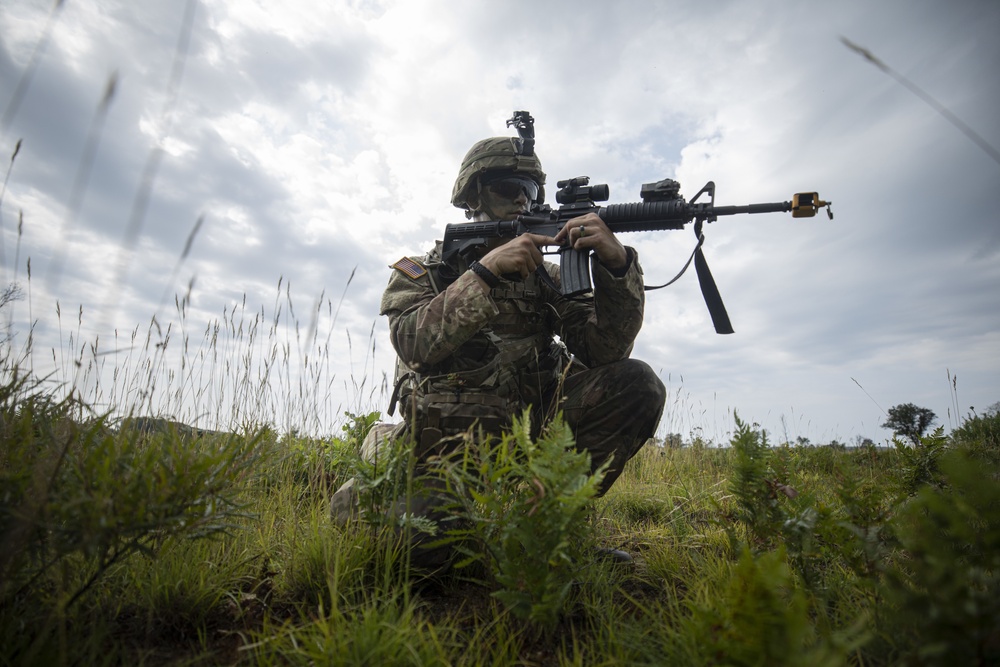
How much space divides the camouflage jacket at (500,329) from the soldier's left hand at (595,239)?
7cm

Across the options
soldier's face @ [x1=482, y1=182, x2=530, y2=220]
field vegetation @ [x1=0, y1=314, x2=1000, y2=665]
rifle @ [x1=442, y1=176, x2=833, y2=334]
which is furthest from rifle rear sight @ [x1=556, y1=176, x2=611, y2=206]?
field vegetation @ [x1=0, y1=314, x2=1000, y2=665]

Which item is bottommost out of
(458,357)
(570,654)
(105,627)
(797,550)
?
(570,654)

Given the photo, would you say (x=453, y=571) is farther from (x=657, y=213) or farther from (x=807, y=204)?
(x=807, y=204)

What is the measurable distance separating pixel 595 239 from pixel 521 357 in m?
0.92

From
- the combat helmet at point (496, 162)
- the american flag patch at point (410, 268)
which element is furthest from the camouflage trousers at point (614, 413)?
the combat helmet at point (496, 162)

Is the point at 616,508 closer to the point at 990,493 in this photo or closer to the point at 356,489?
the point at 356,489

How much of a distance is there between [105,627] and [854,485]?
239 cm

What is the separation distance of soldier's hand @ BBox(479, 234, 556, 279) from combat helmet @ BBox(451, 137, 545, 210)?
34.2 inches

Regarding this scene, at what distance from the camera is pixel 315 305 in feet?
10.4

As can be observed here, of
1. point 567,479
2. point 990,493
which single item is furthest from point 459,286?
point 990,493

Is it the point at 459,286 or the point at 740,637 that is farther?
the point at 459,286

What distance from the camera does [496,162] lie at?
374 centimetres

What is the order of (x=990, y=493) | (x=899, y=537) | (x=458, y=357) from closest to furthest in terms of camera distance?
(x=990, y=493) < (x=899, y=537) < (x=458, y=357)

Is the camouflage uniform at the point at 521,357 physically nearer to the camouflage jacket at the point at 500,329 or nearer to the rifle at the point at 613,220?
the camouflage jacket at the point at 500,329
